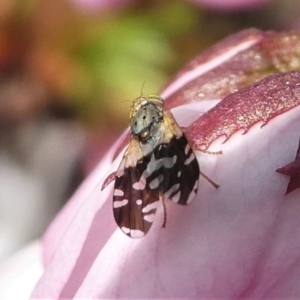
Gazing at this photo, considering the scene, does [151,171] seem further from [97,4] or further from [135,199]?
[97,4]

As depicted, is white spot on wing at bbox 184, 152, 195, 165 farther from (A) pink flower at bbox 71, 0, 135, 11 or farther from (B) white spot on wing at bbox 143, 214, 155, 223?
(A) pink flower at bbox 71, 0, 135, 11

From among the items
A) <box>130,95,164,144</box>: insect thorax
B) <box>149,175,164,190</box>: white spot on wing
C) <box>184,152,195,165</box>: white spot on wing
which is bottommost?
<box>149,175,164,190</box>: white spot on wing

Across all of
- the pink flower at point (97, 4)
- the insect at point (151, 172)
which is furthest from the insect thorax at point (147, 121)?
the pink flower at point (97, 4)

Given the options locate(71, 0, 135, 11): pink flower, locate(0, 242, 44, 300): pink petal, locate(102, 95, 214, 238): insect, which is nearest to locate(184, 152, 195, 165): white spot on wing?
locate(102, 95, 214, 238): insect

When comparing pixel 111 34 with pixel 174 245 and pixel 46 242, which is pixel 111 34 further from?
pixel 174 245

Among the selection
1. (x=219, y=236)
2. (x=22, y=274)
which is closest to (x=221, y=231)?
(x=219, y=236)

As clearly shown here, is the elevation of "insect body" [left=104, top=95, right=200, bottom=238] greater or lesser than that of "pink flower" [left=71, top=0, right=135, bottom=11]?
lesser
